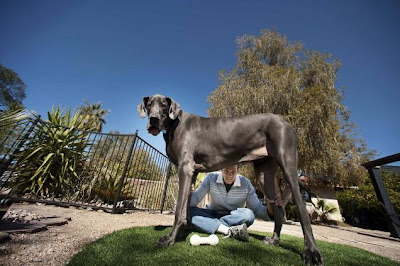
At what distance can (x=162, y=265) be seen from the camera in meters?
1.72

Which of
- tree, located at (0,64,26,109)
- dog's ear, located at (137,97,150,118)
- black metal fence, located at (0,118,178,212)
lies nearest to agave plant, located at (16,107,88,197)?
black metal fence, located at (0,118,178,212)

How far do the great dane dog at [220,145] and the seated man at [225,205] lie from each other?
560 mm

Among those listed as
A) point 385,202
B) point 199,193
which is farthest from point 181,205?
point 385,202

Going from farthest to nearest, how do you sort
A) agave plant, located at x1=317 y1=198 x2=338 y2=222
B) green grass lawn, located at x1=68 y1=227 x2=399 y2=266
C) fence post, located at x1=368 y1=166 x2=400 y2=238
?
agave plant, located at x1=317 y1=198 x2=338 y2=222 < fence post, located at x1=368 y1=166 x2=400 y2=238 < green grass lawn, located at x1=68 y1=227 x2=399 y2=266

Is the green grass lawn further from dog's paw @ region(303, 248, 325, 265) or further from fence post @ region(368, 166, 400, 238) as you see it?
fence post @ region(368, 166, 400, 238)

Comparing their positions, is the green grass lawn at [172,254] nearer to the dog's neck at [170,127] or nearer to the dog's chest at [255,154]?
the dog's chest at [255,154]

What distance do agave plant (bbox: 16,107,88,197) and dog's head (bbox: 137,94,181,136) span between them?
336 cm

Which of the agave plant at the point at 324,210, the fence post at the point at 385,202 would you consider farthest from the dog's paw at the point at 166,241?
the agave plant at the point at 324,210

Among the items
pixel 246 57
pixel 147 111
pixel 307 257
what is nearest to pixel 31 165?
pixel 147 111

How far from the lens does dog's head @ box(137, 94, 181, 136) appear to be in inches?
106

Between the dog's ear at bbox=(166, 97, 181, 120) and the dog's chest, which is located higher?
the dog's ear at bbox=(166, 97, 181, 120)

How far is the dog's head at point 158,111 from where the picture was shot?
8.84 ft

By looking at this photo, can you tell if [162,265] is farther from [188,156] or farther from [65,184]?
[65,184]

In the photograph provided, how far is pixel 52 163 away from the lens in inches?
224
